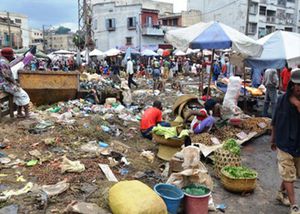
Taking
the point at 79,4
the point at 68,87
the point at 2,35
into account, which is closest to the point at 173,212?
the point at 68,87

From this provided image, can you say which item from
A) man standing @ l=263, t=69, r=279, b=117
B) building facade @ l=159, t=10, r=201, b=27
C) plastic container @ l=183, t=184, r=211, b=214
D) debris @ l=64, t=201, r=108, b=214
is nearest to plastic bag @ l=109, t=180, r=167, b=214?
debris @ l=64, t=201, r=108, b=214

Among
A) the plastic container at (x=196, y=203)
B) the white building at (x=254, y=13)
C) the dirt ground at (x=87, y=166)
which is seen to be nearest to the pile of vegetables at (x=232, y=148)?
the dirt ground at (x=87, y=166)

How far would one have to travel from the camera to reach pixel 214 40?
7855 mm

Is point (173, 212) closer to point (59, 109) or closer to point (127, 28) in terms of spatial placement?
point (59, 109)

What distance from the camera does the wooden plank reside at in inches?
188

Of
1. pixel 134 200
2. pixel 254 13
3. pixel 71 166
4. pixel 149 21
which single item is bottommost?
pixel 71 166

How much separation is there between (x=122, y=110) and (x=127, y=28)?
37.1m

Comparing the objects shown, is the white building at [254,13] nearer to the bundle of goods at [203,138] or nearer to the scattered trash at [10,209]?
the bundle of goods at [203,138]

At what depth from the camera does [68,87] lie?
10.5 metres

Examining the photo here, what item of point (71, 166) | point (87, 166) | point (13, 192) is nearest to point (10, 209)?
point (13, 192)

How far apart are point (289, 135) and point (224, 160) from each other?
5.17ft

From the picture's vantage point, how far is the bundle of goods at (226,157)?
17.5 ft

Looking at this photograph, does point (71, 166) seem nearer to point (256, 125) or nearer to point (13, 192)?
point (13, 192)

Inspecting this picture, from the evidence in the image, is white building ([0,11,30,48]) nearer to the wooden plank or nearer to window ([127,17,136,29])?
window ([127,17,136,29])
